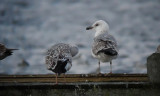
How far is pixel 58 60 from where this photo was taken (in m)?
7.42

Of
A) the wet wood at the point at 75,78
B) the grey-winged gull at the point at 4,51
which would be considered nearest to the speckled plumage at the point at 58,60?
the wet wood at the point at 75,78

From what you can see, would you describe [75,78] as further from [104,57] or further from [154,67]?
[154,67]

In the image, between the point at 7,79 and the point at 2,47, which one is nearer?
the point at 7,79

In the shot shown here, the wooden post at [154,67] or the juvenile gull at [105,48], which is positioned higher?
the juvenile gull at [105,48]

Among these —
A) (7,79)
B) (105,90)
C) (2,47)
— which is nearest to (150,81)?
(105,90)

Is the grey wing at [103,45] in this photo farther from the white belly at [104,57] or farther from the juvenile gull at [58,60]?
the juvenile gull at [58,60]

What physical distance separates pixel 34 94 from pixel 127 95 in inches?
62.2

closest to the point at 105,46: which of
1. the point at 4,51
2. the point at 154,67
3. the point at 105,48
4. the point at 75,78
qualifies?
the point at 105,48

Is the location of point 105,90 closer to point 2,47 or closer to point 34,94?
point 34,94

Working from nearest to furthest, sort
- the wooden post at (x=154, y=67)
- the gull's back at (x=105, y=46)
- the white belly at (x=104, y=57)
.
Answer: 1. the wooden post at (x=154, y=67)
2. the gull's back at (x=105, y=46)
3. the white belly at (x=104, y=57)

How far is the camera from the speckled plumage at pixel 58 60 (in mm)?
7352

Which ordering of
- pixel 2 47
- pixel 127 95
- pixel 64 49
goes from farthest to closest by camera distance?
pixel 2 47, pixel 64 49, pixel 127 95

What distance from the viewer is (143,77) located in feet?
24.8

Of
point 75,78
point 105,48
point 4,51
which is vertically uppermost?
point 4,51
